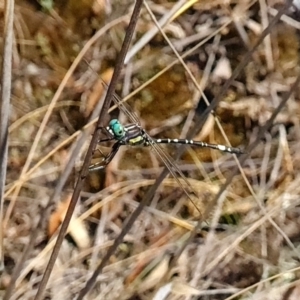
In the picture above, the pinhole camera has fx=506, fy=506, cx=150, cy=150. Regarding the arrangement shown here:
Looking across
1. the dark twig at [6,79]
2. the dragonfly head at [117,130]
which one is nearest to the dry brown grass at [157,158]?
Result: the dragonfly head at [117,130]

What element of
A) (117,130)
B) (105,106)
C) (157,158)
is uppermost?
(105,106)

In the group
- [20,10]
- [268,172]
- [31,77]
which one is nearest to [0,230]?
[31,77]

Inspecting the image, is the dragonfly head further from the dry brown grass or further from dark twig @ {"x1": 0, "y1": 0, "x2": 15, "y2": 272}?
the dry brown grass

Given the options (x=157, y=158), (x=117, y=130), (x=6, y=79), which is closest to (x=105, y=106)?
(x=6, y=79)

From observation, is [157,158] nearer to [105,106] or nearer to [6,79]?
[6,79]

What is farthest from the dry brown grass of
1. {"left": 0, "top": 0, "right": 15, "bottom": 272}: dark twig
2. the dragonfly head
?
{"left": 0, "top": 0, "right": 15, "bottom": 272}: dark twig

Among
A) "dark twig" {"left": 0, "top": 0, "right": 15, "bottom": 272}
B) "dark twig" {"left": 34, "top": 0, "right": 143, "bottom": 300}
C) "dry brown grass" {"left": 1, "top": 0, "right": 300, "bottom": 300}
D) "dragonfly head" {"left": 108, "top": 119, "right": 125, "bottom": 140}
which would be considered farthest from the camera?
"dry brown grass" {"left": 1, "top": 0, "right": 300, "bottom": 300}

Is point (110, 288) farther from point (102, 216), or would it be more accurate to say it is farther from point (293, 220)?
point (293, 220)

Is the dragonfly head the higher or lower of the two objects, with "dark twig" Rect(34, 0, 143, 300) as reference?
lower
